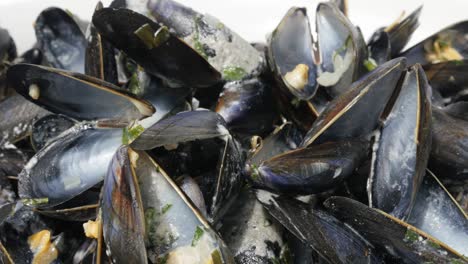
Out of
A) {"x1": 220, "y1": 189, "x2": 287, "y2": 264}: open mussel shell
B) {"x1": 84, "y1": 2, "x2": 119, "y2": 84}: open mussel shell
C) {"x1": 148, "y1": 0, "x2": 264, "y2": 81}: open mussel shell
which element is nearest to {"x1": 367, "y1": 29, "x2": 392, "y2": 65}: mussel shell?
{"x1": 148, "y1": 0, "x2": 264, "y2": 81}: open mussel shell

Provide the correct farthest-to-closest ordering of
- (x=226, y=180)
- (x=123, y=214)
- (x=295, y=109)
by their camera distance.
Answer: (x=295, y=109) < (x=226, y=180) < (x=123, y=214)

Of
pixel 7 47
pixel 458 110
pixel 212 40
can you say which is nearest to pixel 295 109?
pixel 212 40

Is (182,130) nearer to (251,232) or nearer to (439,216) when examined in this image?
(251,232)

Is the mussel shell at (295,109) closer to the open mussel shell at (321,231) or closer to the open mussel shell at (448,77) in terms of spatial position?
the open mussel shell at (321,231)

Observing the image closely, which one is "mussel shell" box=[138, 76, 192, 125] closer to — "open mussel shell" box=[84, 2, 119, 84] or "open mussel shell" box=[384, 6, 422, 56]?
"open mussel shell" box=[84, 2, 119, 84]

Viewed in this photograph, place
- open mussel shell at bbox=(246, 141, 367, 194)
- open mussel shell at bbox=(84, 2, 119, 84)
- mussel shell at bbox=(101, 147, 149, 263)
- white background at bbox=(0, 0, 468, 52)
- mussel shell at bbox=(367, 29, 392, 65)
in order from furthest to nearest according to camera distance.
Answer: white background at bbox=(0, 0, 468, 52) → mussel shell at bbox=(367, 29, 392, 65) → open mussel shell at bbox=(84, 2, 119, 84) → open mussel shell at bbox=(246, 141, 367, 194) → mussel shell at bbox=(101, 147, 149, 263)

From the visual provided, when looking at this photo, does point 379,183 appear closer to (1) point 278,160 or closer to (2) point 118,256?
(1) point 278,160

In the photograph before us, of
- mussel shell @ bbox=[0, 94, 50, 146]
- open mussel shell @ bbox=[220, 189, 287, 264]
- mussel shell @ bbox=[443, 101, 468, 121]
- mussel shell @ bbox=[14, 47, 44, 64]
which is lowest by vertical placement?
open mussel shell @ bbox=[220, 189, 287, 264]
